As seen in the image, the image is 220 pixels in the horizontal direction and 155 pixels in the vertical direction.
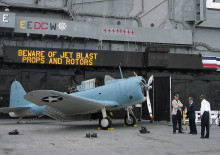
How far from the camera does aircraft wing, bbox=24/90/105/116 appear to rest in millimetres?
10971

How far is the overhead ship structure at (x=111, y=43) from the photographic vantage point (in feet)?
61.4

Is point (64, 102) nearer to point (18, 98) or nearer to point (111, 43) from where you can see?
point (18, 98)

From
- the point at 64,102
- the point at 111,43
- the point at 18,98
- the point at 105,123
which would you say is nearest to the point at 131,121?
the point at 105,123

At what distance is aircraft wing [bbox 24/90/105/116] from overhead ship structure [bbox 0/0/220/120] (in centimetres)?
580

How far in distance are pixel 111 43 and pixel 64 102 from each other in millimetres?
11091

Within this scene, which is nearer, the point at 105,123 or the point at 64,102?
the point at 64,102

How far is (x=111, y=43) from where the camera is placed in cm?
2183

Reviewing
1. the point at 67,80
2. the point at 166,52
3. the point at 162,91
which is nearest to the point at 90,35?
the point at 67,80

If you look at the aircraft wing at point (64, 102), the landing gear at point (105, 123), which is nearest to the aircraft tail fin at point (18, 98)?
the aircraft wing at point (64, 102)

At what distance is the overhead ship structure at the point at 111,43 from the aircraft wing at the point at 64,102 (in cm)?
580

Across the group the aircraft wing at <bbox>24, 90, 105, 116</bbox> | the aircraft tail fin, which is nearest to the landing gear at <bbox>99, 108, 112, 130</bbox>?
the aircraft wing at <bbox>24, 90, 105, 116</bbox>

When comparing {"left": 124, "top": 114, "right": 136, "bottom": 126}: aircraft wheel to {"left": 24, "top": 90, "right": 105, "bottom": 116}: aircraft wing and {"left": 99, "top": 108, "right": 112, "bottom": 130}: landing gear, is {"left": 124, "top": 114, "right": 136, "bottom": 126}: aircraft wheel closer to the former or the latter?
{"left": 99, "top": 108, "right": 112, "bottom": 130}: landing gear

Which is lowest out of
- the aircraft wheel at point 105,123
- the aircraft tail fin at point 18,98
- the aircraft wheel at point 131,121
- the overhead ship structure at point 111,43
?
the aircraft wheel at point 131,121

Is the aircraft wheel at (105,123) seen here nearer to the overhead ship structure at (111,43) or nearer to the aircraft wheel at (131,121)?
the aircraft wheel at (131,121)
